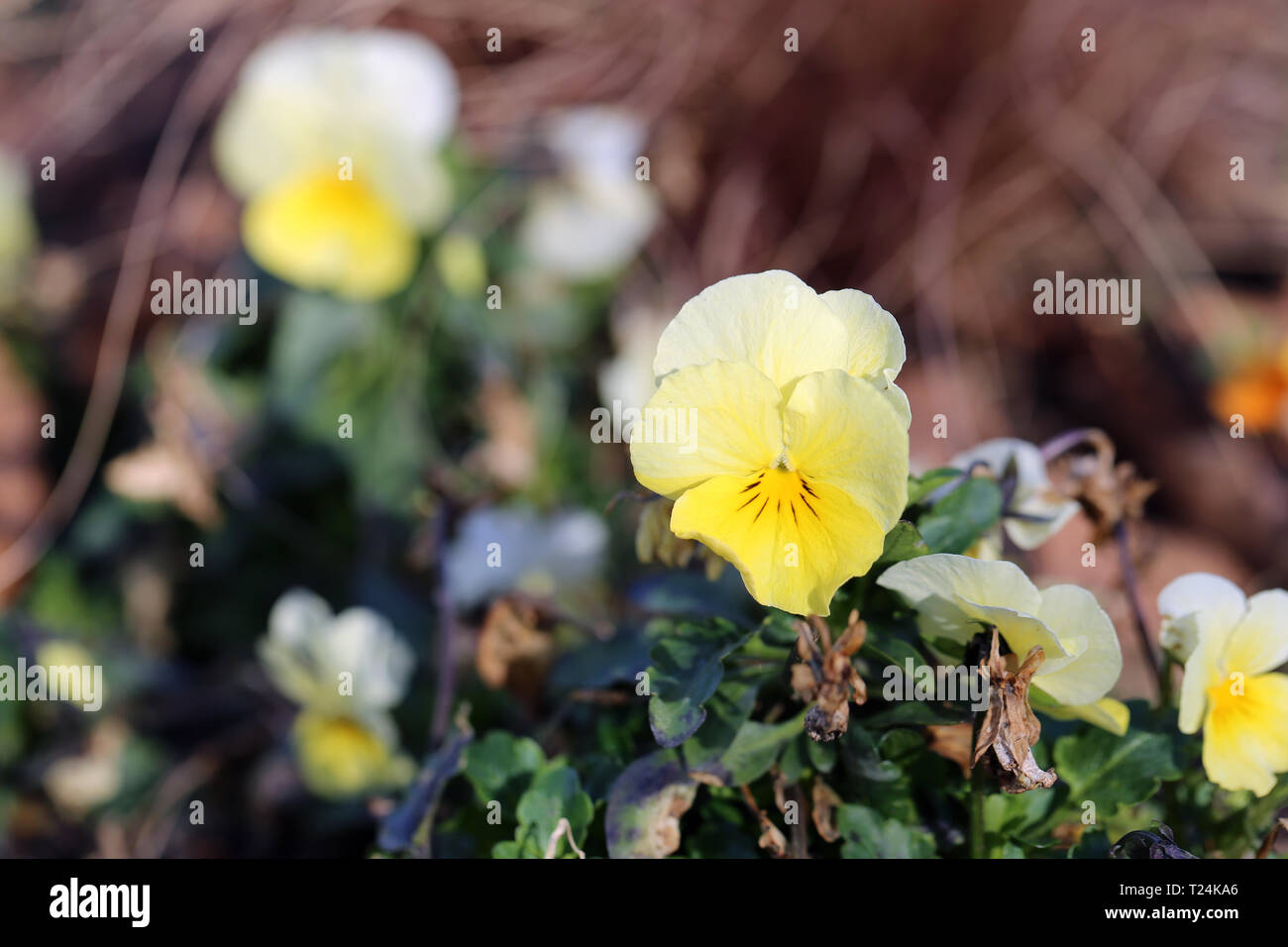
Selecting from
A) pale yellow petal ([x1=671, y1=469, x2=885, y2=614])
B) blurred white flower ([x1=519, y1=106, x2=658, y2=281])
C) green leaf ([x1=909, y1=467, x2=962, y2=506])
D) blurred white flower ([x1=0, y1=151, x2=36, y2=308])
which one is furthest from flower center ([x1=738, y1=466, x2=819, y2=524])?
blurred white flower ([x1=0, y1=151, x2=36, y2=308])

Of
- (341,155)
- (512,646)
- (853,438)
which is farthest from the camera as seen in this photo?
(341,155)

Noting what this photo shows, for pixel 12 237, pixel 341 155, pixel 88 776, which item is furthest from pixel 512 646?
pixel 12 237

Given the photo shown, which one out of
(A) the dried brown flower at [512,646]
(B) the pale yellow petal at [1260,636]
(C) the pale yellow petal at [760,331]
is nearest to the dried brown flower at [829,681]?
(C) the pale yellow petal at [760,331]

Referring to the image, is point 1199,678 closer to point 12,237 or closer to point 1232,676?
point 1232,676

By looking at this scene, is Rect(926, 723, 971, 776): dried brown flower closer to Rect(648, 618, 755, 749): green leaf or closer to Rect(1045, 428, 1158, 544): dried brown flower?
Rect(648, 618, 755, 749): green leaf

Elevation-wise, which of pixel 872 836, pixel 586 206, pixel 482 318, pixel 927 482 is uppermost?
pixel 586 206

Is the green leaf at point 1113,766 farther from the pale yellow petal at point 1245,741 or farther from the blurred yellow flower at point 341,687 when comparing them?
the blurred yellow flower at point 341,687
